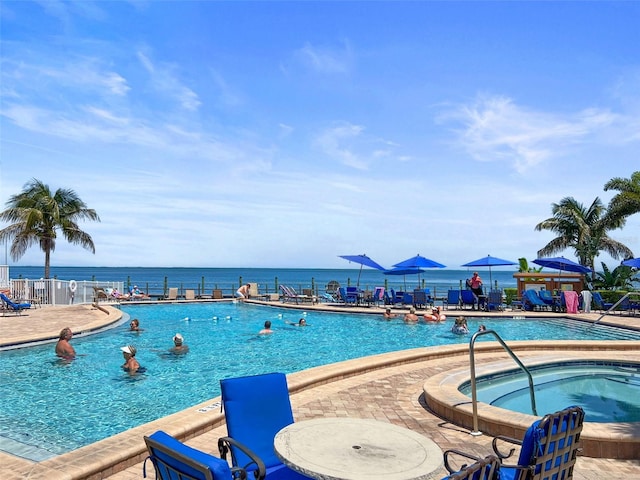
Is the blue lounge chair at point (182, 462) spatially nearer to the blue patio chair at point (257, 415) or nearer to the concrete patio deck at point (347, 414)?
the blue patio chair at point (257, 415)

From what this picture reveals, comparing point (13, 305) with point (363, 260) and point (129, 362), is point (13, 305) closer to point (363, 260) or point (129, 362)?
point (129, 362)

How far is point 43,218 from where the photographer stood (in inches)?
969

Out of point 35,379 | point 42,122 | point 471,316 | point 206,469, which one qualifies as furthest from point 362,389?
point 471,316

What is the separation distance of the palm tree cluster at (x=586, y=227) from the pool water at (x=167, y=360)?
10811 millimetres

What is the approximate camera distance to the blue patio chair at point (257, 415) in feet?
11.6

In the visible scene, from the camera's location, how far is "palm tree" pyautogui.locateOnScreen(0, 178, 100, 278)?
2353 centimetres

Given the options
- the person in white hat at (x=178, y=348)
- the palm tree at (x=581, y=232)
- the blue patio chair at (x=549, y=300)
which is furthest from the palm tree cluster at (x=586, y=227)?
the person in white hat at (x=178, y=348)

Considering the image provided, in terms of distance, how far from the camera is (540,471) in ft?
8.87

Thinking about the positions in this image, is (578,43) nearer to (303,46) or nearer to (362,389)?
(303,46)

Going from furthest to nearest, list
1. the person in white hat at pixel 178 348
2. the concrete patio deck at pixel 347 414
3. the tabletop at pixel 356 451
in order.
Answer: the person in white hat at pixel 178 348, the concrete patio deck at pixel 347 414, the tabletop at pixel 356 451

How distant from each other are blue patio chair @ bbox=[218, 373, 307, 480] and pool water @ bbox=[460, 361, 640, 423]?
4.00 meters

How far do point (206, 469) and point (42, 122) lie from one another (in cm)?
1224

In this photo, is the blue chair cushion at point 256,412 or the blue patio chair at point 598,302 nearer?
the blue chair cushion at point 256,412

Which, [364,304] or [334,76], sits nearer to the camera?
[334,76]
